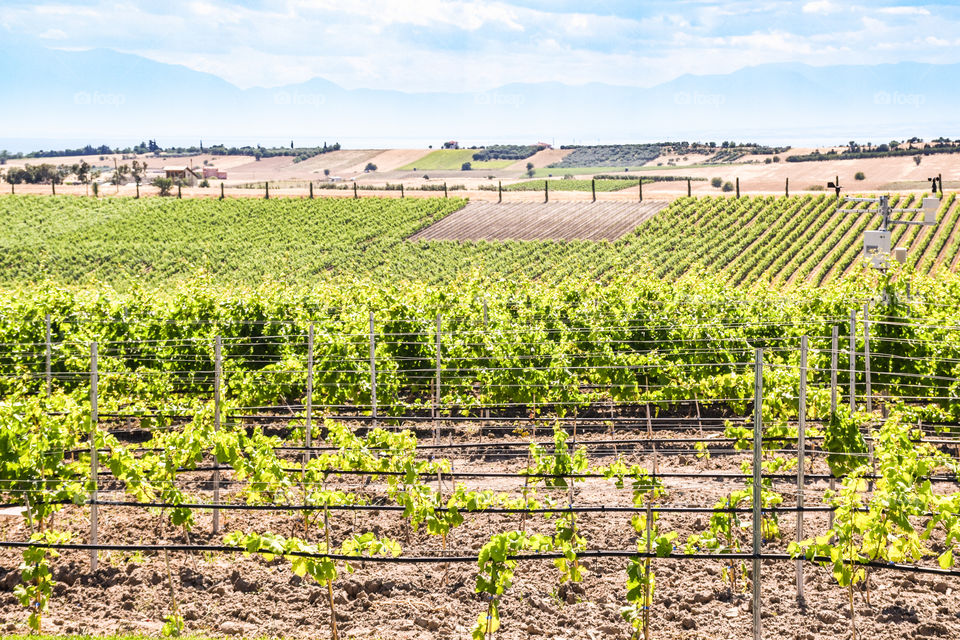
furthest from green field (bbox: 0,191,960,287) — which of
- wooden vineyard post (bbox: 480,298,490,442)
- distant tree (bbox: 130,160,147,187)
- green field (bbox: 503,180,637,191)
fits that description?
green field (bbox: 503,180,637,191)

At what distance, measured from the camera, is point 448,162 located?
7082 inches

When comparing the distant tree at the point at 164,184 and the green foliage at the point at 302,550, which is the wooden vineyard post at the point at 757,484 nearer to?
the green foliage at the point at 302,550

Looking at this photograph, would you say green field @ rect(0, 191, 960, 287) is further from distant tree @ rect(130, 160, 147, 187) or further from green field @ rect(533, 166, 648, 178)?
green field @ rect(533, 166, 648, 178)

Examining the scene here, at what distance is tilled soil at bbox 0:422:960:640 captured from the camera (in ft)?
25.1

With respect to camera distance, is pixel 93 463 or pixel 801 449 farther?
pixel 93 463

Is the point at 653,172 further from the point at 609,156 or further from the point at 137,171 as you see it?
the point at 137,171

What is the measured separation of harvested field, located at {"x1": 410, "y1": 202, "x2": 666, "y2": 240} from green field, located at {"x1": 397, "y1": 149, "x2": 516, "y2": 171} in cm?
11256

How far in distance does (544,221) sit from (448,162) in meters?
124

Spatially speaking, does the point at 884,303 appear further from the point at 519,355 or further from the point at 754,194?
the point at 754,194

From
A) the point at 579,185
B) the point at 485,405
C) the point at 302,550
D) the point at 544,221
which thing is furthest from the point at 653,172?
the point at 302,550

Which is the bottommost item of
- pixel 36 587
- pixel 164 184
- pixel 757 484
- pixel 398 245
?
pixel 36 587

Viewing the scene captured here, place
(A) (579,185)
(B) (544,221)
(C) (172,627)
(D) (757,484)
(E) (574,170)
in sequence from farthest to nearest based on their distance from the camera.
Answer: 1. (E) (574,170)
2. (A) (579,185)
3. (B) (544,221)
4. (C) (172,627)
5. (D) (757,484)

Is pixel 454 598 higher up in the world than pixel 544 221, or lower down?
lower down

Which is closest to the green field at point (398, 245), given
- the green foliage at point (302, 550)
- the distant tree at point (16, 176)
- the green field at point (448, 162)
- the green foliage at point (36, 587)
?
the green foliage at point (36, 587)
